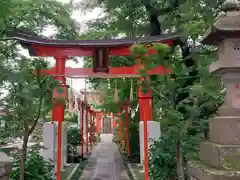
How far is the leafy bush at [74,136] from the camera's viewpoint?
18.5m

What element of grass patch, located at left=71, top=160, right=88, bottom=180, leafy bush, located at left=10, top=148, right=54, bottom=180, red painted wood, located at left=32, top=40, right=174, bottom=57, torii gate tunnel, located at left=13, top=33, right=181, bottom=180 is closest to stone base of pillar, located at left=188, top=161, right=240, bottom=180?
leafy bush, located at left=10, top=148, right=54, bottom=180

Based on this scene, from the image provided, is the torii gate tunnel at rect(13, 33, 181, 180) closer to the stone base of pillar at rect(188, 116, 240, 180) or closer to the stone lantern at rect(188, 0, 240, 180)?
the stone lantern at rect(188, 0, 240, 180)

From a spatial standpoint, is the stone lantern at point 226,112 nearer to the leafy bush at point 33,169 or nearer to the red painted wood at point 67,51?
the leafy bush at point 33,169

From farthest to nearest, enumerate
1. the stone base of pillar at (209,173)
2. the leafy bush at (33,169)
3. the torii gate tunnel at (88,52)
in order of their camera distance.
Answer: the torii gate tunnel at (88,52)
the leafy bush at (33,169)
the stone base of pillar at (209,173)

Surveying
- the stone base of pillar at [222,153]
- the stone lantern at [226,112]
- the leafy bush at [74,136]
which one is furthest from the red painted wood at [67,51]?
the leafy bush at [74,136]

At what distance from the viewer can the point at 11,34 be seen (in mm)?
9648

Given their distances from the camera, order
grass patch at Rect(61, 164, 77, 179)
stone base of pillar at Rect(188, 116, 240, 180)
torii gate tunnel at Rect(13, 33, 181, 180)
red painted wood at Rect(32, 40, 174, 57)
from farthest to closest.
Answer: grass patch at Rect(61, 164, 77, 179)
red painted wood at Rect(32, 40, 174, 57)
torii gate tunnel at Rect(13, 33, 181, 180)
stone base of pillar at Rect(188, 116, 240, 180)

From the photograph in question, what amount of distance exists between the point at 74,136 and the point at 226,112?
14751 mm

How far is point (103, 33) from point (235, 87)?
9.86 m

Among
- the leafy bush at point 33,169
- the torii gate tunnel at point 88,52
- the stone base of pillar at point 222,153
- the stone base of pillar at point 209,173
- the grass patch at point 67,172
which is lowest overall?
the grass patch at point 67,172

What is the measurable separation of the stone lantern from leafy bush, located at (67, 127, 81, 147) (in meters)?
14.0

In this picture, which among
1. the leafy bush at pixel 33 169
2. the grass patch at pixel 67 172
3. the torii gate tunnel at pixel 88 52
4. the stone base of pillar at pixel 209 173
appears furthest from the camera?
the grass patch at pixel 67 172

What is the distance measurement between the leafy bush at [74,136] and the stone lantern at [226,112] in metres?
14.0

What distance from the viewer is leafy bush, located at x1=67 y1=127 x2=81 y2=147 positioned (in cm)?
1854
